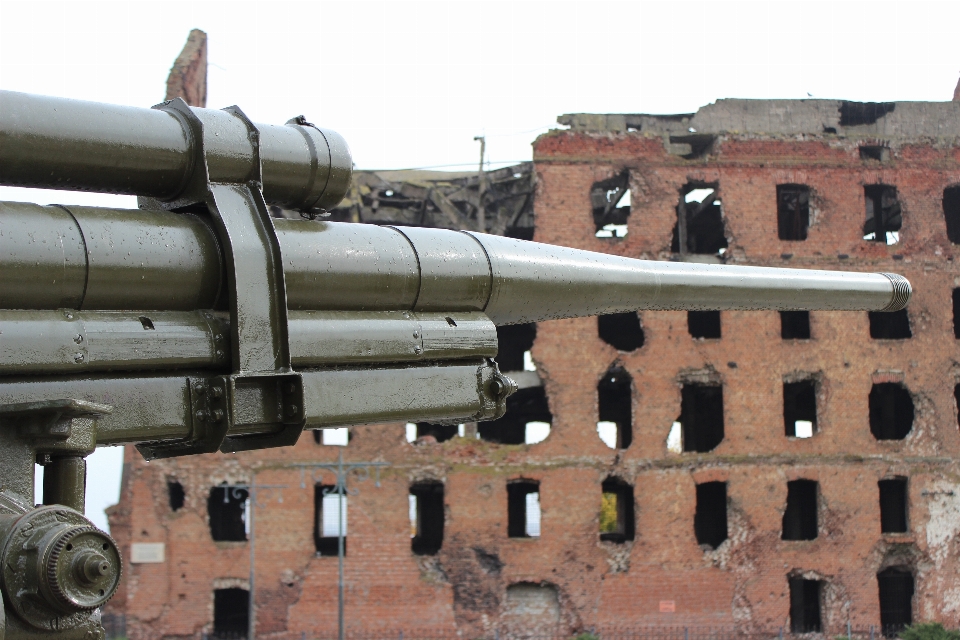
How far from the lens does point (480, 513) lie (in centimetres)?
2188

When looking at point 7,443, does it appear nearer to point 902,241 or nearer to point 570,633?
point 570,633

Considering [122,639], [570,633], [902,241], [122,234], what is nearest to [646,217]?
[902,241]

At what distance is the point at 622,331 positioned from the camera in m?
25.9

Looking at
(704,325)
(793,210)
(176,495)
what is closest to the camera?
(176,495)

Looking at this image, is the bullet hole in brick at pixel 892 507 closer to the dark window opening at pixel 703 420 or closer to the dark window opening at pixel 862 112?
the dark window opening at pixel 703 420

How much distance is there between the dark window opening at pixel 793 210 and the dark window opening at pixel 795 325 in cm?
176

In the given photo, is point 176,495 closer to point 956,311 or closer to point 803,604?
point 803,604

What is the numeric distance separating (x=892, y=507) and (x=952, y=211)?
6540 mm

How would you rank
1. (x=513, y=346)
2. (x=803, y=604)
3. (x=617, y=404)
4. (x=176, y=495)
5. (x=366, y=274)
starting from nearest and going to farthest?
(x=366, y=274) → (x=176, y=495) → (x=803, y=604) → (x=513, y=346) → (x=617, y=404)

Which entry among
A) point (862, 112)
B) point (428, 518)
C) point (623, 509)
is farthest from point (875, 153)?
point (428, 518)

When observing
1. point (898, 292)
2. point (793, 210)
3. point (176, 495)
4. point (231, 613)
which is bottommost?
point (231, 613)

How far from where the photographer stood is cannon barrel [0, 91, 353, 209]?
3.49m

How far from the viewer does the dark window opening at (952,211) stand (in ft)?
81.4

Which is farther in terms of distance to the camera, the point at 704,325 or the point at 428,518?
the point at 428,518
